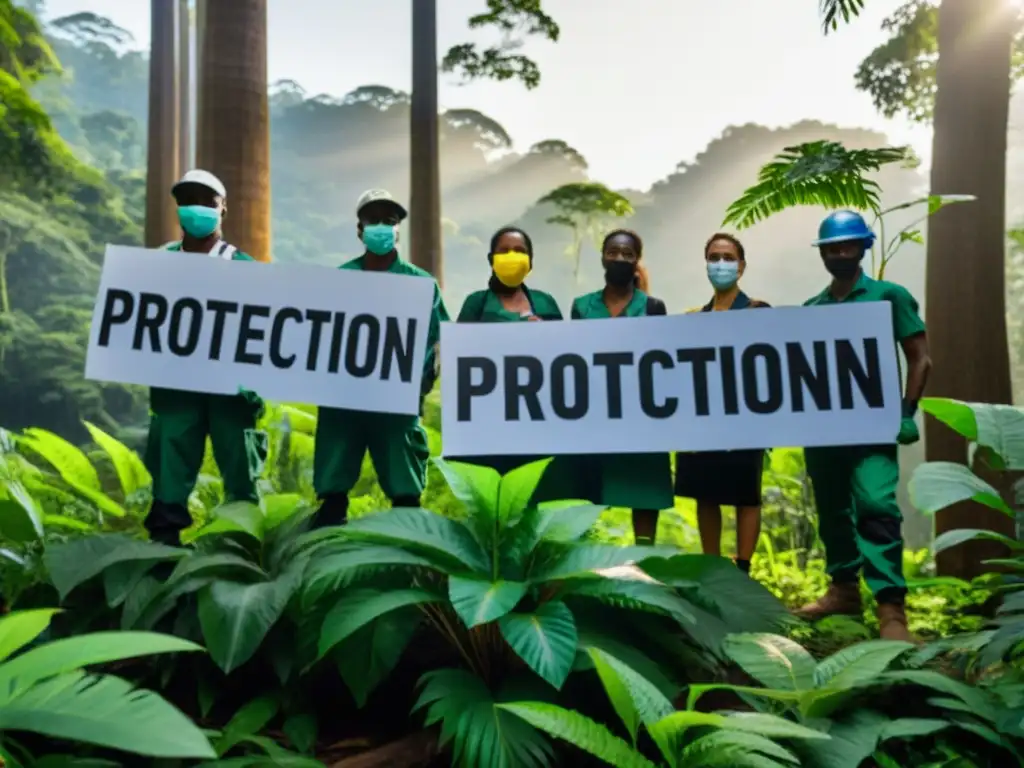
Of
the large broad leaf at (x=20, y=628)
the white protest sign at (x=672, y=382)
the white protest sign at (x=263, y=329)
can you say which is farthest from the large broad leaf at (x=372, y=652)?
the white protest sign at (x=263, y=329)

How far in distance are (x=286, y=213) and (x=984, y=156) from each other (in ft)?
151

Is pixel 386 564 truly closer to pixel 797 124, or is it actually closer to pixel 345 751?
pixel 345 751

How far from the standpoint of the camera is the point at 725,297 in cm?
379

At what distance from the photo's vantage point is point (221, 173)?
5.70 meters

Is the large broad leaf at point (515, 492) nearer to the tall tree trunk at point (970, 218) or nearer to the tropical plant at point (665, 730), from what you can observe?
the tropical plant at point (665, 730)

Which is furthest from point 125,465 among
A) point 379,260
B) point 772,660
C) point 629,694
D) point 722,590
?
point 772,660

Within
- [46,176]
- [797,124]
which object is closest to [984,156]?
[46,176]

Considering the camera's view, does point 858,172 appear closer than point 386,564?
No

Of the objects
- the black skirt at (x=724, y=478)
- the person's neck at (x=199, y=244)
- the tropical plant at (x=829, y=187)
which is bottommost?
the black skirt at (x=724, y=478)

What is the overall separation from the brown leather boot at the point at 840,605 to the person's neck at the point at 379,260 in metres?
2.65

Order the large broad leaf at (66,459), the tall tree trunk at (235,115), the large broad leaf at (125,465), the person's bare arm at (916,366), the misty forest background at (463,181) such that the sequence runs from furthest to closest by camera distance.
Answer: the misty forest background at (463,181) → the tall tree trunk at (235,115) → the large broad leaf at (125,465) → the large broad leaf at (66,459) → the person's bare arm at (916,366)

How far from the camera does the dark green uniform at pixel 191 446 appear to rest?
3543mm

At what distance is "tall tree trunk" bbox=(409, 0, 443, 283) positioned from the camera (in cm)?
1068

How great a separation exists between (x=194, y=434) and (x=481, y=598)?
6.80 feet
